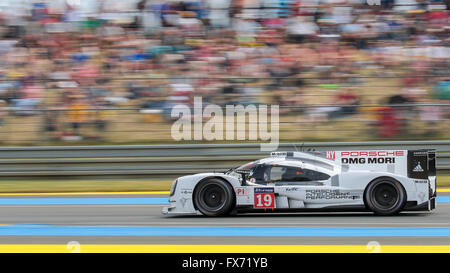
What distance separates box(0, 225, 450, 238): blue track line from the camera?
6902 mm

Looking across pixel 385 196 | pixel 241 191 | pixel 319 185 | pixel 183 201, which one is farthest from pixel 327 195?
pixel 183 201

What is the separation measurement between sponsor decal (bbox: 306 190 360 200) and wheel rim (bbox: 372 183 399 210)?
255 mm

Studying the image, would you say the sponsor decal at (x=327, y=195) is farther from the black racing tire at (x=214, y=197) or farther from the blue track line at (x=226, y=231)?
the black racing tire at (x=214, y=197)

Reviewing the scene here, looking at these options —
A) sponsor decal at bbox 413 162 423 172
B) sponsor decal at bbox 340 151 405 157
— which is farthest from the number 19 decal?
sponsor decal at bbox 413 162 423 172

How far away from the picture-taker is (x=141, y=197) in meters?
10.8

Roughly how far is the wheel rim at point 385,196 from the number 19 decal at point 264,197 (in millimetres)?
1326

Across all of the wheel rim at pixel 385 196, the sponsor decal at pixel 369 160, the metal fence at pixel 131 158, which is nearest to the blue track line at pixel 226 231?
the wheel rim at pixel 385 196

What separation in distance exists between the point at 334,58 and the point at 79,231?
26.1 feet

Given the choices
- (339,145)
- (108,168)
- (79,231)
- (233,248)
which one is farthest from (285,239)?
(108,168)

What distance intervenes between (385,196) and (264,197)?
62.2 inches

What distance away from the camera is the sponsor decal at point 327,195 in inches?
303

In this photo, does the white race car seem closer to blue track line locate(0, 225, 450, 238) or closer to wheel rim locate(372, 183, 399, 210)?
wheel rim locate(372, 183, 399, 210)

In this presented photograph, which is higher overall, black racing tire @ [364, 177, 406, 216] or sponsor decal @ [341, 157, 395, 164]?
sponsor decal @ [341, 157, 395, 164]

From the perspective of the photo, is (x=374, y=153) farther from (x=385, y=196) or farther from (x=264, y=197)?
(x=264, y=197)
